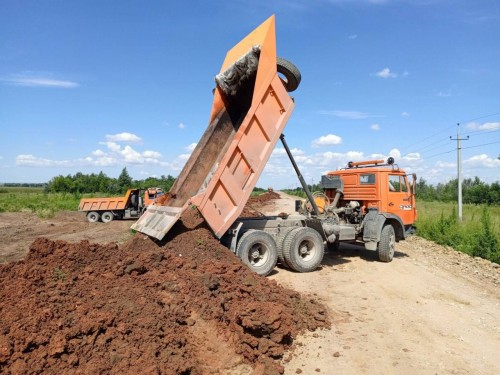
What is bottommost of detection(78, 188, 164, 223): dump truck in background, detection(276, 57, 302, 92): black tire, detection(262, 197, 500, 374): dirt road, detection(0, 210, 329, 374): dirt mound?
detection(262, 197, 500, 374): dirt road

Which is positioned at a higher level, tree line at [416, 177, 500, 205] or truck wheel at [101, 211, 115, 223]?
tree line at [416, 177, 500, 205]

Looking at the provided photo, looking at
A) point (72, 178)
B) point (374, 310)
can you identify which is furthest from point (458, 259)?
point (72, 178)

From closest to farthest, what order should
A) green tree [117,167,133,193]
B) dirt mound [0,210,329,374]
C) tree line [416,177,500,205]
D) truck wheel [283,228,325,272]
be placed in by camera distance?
dirt mound [0,210,329,374] < truck wheel [283,228,325,272] < tree line [416,177,500,205] < green tree [117,167,133,193]

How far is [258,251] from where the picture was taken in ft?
26.9

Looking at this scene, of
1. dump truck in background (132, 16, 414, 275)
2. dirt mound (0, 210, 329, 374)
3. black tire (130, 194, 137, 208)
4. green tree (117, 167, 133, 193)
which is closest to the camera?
dirt mound (0, 210, 329, 374)

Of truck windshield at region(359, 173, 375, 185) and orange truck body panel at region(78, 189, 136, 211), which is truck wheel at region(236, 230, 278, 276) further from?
orange truck body panel at region(78, 189, 136, 211)

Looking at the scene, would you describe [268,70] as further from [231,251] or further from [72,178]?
[72,178]

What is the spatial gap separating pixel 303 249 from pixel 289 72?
13.2 feet

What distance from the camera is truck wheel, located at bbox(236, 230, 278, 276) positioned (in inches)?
307

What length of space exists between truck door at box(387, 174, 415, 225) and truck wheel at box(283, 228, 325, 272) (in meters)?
2.66

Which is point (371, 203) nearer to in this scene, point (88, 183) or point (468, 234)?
point (468, 234)

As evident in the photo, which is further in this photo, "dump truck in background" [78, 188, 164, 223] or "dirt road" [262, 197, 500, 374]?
"dump truck in background" [78, 188, 164, 223]

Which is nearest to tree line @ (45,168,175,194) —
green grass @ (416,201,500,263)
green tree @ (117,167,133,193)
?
green tree @ (117,167,133,193)

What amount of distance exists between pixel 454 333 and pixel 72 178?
6036cm
